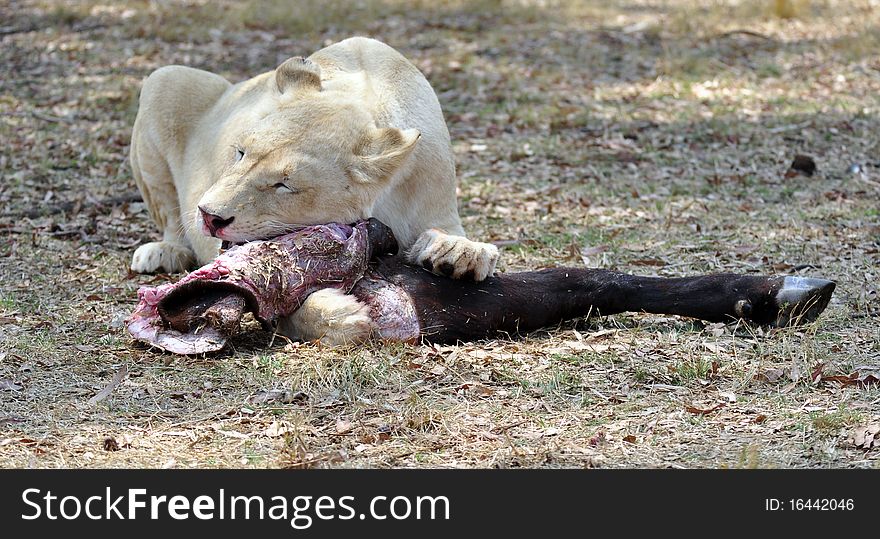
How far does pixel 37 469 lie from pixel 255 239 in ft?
4.61

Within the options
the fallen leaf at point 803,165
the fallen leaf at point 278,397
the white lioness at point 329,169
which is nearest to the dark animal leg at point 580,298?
the white lioness at point 329,169

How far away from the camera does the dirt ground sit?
12.6ft

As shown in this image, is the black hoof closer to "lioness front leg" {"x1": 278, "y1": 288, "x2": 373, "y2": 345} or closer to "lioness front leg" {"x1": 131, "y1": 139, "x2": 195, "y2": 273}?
"lioness front leg" {"x1": 278, "y1": 288, "x2": 373, "y2": 345}

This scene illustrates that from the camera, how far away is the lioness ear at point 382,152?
451cm

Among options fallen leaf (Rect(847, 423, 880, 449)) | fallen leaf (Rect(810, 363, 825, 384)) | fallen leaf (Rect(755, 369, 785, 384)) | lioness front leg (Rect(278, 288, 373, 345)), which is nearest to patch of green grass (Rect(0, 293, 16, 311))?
lioness front leg (Rect(278, 288, 373, 345))

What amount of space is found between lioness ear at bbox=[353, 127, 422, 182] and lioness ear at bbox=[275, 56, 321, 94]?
17.4 inches

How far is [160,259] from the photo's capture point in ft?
19.2

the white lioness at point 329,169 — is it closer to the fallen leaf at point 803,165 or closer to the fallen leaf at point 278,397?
the fallen leaf at point 278,397

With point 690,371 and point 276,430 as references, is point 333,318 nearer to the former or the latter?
point 276,430

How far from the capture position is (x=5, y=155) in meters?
8.28

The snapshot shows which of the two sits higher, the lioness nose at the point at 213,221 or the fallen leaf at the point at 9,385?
the lioness nose at the point at 213,221

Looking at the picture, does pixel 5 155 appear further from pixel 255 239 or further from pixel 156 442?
pixel 156 442

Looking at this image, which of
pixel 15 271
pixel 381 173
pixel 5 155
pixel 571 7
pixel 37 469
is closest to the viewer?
pixel 37 469
